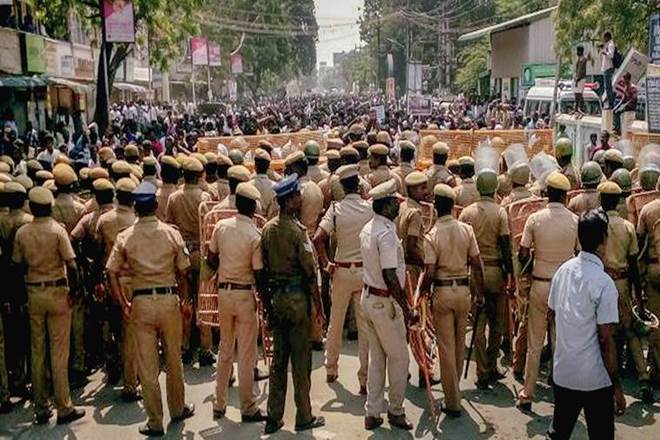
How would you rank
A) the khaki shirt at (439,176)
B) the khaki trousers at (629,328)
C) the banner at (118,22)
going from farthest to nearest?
the banner at (118,22)
the khaki shirt at (439,176)
the khaki trousers at (629,328)

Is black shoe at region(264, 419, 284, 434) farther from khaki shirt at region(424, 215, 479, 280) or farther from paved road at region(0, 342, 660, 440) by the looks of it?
khaki shirt at region(424, 215, 479, 280)

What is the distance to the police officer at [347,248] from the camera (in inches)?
286

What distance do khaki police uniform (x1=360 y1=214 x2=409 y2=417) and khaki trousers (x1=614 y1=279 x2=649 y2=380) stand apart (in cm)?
209

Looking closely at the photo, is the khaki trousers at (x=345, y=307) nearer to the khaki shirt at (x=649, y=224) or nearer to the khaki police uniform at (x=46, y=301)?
the khaki police uniform at (x=46, y=301)

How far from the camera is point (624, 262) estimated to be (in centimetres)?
702

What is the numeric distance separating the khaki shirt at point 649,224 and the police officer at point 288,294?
10.2ft

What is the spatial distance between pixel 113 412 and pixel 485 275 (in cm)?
355

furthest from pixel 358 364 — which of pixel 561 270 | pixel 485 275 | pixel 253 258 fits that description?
pixel 561 270

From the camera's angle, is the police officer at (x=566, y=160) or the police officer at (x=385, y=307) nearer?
the police officer at (x=385, y=307)

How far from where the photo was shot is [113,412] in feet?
23.5

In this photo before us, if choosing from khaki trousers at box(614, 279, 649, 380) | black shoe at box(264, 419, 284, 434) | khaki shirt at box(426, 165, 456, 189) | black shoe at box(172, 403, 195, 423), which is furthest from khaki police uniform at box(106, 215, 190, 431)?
khaki shirt at box(426, 165, 456, 189)

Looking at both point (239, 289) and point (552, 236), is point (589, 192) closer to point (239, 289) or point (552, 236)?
point (552, 236)

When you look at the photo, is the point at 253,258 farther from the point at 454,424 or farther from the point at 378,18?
the point at 378,18

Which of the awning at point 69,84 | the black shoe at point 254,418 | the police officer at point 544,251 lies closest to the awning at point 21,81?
the awning at point 69,84
